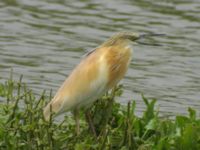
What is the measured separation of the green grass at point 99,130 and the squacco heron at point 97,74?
118 mm

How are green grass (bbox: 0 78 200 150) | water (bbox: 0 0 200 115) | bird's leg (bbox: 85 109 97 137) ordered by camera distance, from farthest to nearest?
water (bbox: 0 0 200 115), bird's leg (bbox: 85 109 97 137), green grass (bbox: 0 78 200 150)

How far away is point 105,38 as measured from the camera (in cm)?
1184

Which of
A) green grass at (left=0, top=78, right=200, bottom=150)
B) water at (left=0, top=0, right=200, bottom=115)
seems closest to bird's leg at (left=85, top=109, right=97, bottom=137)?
green grass at (left=0, top=78, right=200, bottom=150)

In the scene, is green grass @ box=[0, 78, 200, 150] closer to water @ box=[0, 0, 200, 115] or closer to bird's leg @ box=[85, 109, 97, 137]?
bird's leg @ box=[85, 109, 97, 137]

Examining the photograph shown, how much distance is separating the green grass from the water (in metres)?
2.62

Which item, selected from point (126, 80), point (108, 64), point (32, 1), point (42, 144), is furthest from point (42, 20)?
point (42, 144)

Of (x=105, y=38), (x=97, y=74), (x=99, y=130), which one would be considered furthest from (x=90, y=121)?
(x=105, y=38)

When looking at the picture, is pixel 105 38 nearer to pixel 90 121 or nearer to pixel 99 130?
pixel 99 130

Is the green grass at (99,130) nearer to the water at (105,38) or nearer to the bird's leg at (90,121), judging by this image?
the bird's leg at (90,121)

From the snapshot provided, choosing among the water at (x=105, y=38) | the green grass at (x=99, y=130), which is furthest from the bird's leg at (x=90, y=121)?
the water at (x=105, y=38)

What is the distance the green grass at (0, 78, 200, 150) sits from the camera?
5.97 m

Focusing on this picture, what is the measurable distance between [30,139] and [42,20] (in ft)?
22.1

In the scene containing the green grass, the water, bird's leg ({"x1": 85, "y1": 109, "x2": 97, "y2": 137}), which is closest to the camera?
the green grass

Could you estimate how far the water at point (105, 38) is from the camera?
10198 mm
